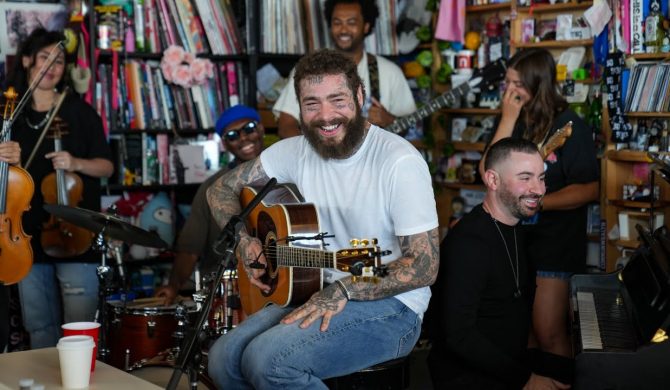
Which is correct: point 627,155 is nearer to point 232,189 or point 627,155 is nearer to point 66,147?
point 232,189

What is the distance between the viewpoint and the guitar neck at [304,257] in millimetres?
2689

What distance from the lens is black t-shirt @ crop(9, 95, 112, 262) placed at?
4.30 meters

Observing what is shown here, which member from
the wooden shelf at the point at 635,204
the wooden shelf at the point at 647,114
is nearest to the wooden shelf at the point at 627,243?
the wooden shelf at the point at 635,204

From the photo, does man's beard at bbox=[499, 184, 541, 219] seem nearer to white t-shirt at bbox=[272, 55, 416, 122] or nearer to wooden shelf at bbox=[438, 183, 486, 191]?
white t-shirt at bbox=[272, 55, 416, 122]

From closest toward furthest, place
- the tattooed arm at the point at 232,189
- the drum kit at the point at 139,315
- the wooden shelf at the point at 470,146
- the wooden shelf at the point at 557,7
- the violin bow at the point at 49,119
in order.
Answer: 1. the tattooed arm at the point at 232,189
2. the drum kit at the point at 139,315
3. the violin bow at the point at 49,119
4. the wooden shelf at the point at 557,7
5. the wooden shelf at the point at 470,146

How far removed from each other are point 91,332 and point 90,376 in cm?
16

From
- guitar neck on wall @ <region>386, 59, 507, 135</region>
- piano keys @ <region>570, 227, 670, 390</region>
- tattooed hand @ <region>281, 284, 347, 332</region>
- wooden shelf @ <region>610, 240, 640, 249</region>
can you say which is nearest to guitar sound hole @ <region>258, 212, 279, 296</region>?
tattooed hand @ <region>281, 284, 347, 332</region>

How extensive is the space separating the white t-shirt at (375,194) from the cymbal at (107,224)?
35.2 inches

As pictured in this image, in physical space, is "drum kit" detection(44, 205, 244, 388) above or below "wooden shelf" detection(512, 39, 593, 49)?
below

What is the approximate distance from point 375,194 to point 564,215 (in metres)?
1.50

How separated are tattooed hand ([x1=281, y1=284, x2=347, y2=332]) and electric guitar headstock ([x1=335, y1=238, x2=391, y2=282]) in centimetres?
20

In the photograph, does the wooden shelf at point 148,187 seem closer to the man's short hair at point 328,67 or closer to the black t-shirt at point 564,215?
the black t-shirt at point 564,215

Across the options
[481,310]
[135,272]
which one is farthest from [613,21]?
[135,272]

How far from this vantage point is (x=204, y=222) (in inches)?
170
